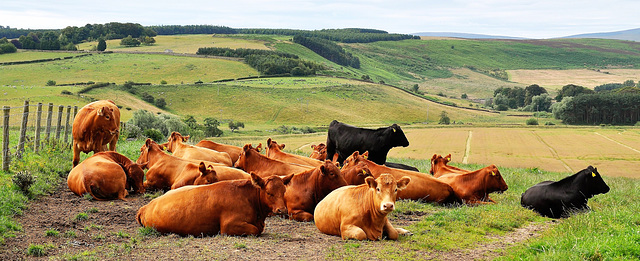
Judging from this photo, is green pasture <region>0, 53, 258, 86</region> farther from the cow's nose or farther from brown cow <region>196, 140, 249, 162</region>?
the cow's nose

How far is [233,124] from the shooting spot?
278ft

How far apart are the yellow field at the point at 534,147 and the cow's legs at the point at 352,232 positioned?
3056 cm

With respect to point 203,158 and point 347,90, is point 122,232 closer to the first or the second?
point 203,158

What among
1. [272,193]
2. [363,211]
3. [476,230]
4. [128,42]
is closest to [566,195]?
[476,230]

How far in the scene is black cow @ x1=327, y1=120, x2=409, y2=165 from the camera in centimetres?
2122

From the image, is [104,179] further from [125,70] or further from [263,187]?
[125,70]

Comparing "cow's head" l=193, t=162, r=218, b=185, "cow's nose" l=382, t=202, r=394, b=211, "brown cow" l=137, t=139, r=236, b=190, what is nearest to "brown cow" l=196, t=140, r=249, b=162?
"brown cow" l=137, t=139, r=236, b=190

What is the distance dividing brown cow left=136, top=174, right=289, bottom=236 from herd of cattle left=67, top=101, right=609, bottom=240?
0.7 inches

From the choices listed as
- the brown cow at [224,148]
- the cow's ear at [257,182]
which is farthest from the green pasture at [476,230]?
the brown cow at [224,148]

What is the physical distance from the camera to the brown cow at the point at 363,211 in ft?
31.1

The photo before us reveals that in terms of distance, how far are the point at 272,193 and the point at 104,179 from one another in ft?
16.3

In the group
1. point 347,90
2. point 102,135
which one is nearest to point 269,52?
point 347,90

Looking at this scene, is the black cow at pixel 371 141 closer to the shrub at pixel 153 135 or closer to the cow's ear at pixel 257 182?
the cow's ear at pixel 257 182

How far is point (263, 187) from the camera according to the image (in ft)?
32.9
